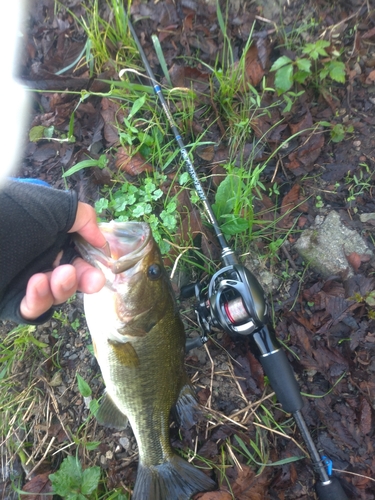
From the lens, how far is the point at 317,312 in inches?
102

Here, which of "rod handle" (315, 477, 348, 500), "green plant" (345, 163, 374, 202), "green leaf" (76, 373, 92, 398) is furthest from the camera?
"green plant" (345, 163, 374, 202)

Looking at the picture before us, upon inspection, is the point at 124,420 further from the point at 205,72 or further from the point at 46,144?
the point at 205,72

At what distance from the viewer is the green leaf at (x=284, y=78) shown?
274 cm

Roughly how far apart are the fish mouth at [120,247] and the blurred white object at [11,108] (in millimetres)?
1388

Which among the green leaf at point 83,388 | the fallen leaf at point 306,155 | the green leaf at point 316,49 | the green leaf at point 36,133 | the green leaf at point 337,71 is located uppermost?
the green leaf at point 36,133

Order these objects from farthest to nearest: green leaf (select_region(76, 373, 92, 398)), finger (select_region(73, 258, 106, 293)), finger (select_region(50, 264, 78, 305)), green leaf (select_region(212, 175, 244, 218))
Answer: green leaf (select_region(212, 175, 244, 218)), green leaf (select_region(76, 373, 92, 398)), finger (select_region(73, 258, 106, 293)), finger (select_region(50, 264, 78, 305))

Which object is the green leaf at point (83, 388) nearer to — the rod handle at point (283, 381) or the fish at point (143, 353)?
the fish at point (143, 353)

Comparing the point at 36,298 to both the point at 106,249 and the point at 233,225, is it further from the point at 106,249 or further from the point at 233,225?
the point at 233,225

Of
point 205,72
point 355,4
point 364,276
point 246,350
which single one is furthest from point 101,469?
point 355,4

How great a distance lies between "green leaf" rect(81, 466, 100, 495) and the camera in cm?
225

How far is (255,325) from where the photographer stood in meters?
2.11

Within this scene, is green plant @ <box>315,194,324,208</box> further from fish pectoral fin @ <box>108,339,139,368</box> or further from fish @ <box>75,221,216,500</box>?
fish pectoral fin @ <box>108,339,139,368</box>

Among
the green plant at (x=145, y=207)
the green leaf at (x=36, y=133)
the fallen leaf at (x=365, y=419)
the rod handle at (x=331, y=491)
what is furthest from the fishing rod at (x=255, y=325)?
the green leaf at (x=36, y=133)

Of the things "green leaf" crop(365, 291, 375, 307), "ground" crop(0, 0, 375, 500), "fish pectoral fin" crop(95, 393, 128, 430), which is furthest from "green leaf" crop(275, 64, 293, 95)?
"fish pectoral fin" crop(95, 393, 128, 430)
